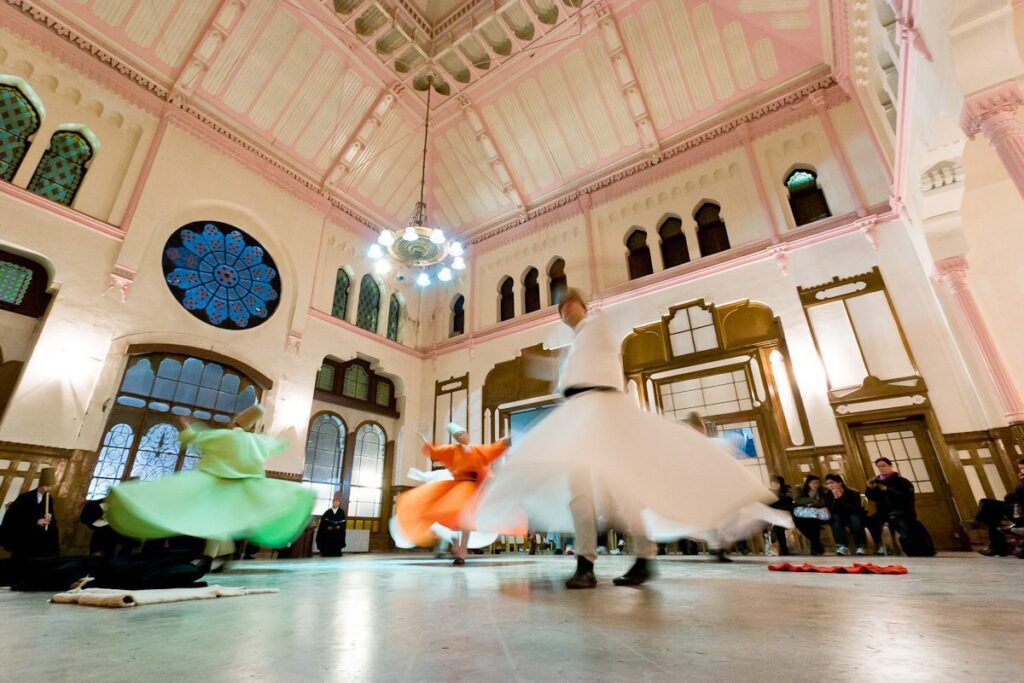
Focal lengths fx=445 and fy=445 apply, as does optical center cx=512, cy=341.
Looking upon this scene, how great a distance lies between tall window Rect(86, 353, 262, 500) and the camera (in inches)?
269

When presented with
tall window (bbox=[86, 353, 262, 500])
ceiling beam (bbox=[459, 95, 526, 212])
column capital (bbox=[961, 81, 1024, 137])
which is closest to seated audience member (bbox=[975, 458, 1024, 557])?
column capital (bbox=[961, 81, 1024, 137])

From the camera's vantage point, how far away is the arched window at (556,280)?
10711 mm

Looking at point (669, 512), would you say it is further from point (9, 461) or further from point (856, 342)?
point (9, 461)

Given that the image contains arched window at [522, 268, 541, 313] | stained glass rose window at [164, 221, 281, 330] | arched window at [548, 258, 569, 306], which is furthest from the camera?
arched window at [522, 268, 541, 313]

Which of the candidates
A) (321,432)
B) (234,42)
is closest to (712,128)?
(234,42)

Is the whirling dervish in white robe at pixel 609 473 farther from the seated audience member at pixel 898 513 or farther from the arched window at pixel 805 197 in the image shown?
the arched window at pixel 805 197

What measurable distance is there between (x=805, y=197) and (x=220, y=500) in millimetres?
10067

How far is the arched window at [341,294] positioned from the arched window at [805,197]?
9.89 meters

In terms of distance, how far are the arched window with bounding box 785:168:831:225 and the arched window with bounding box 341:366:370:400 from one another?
10.1 m

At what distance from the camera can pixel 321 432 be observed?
1027 cm

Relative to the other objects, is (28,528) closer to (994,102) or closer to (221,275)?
(221,275)

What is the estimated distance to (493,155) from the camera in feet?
36.8

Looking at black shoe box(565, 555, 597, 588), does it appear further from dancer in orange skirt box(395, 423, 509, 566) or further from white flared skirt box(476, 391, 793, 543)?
dancer in orange skirt box(395, 423, 509, 566)

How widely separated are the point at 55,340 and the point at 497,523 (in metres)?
7.59
